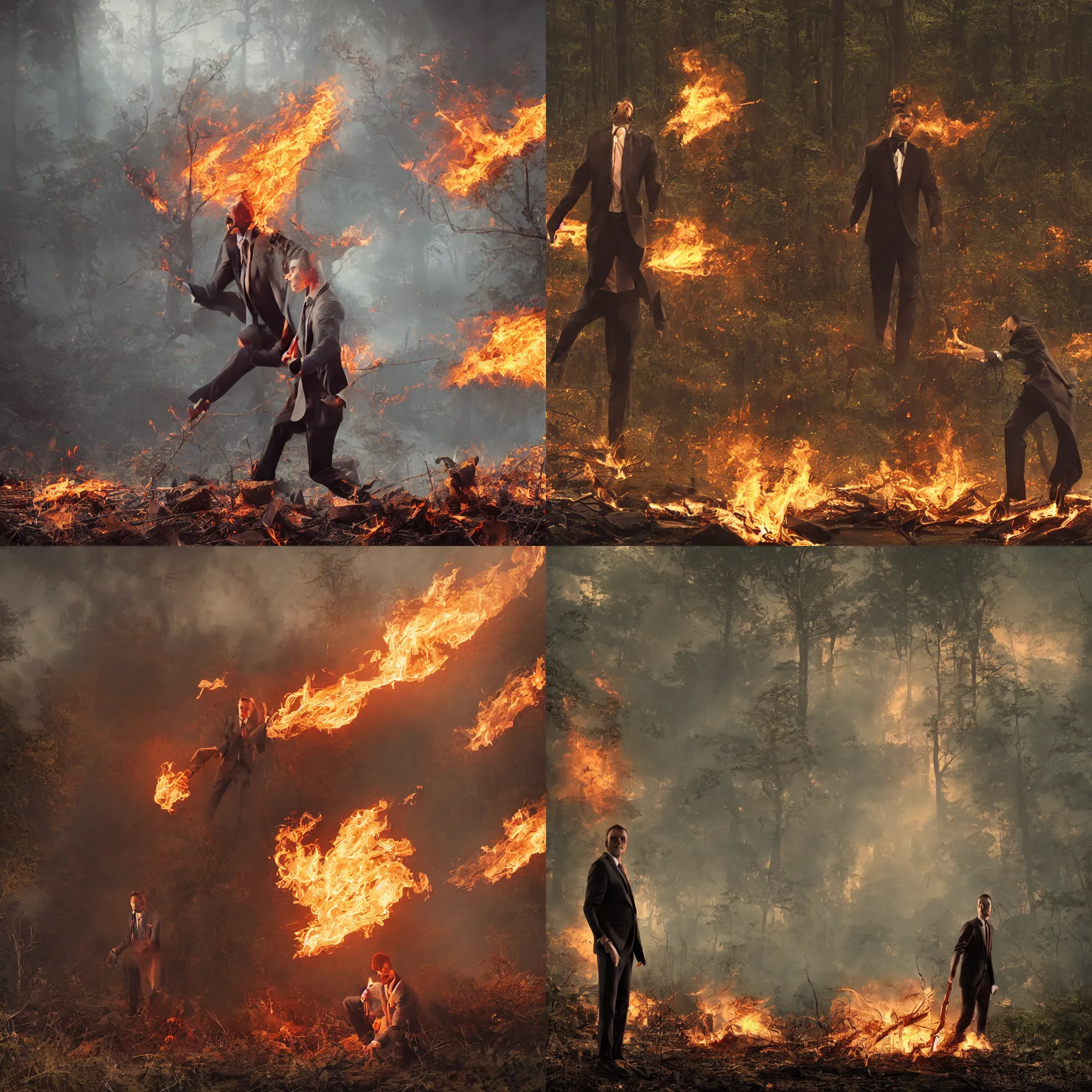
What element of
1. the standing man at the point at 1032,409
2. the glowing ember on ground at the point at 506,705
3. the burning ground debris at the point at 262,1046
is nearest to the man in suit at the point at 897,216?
the standing man at the point at 1032,409

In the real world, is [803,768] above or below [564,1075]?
above

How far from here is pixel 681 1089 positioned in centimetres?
618

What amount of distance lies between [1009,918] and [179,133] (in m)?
6.62

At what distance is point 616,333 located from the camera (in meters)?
6.73

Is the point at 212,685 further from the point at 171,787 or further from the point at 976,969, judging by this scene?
the point at 976,969

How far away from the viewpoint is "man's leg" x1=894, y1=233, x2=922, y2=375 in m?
6.70

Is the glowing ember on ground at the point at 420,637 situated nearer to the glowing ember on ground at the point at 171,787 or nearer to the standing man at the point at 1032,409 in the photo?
the glowing ember on ground at the point at 171,787

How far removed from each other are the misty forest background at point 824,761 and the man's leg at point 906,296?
3.88 ft

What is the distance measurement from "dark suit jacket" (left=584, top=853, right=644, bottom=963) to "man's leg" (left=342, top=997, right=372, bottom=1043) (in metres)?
1.44

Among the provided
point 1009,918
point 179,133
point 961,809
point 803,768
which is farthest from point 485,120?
point 1009,918

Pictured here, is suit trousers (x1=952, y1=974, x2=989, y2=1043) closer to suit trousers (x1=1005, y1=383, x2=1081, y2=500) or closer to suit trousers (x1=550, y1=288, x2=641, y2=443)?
suit trousers (x1=1005, y1=383, x2=1081, y2=500)

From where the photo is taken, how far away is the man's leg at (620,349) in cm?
673

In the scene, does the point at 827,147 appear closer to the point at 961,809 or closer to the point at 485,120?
the point at 485,120

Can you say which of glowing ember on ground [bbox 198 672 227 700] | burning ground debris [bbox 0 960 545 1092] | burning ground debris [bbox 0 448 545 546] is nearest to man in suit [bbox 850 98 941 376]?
burning ground debris [bbox 0 448 545 546]
